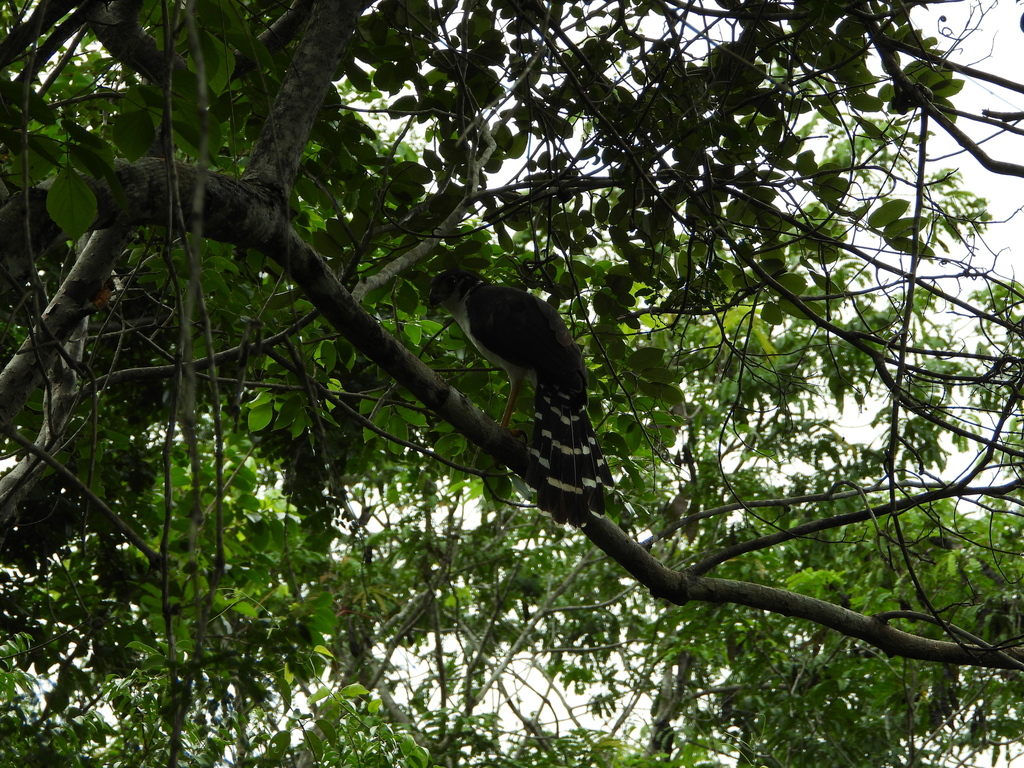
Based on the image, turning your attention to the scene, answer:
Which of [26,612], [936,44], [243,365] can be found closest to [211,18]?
[243,365]

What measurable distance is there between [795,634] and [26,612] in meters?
5.73

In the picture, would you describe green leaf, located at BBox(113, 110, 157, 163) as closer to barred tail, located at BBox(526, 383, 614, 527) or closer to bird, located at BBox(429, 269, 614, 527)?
bird, located at BBox(429, 269, 614, 527)

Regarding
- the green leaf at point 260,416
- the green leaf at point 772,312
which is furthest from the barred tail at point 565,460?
the green leaf at point 260,416

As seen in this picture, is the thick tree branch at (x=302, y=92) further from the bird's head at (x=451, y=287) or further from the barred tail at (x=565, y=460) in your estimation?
the bird's head at (x=451, y=287)

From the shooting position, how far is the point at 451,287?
4.29 m

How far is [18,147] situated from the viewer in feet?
4.78

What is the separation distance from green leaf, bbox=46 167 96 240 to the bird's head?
2.43m

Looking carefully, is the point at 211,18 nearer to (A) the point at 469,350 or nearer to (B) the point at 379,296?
(B) the point at 379,296

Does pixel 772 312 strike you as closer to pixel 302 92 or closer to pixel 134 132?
pixel 302 92

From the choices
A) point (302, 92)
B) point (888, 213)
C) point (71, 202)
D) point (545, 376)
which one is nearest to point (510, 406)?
point (545, 376)

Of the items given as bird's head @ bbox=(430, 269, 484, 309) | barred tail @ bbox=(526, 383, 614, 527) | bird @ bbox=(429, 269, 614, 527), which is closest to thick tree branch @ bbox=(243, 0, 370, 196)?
bird @ bbox=(429, 269, 614, 527)

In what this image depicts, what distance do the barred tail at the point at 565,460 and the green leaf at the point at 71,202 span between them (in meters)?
1.84

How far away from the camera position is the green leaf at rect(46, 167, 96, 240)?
153 centimetres

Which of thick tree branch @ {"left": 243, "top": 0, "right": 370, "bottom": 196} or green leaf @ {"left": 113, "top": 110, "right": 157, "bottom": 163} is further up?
thick tree branch @ {"left": 243, "top": 0, "right": 370, "bottom": 196}
